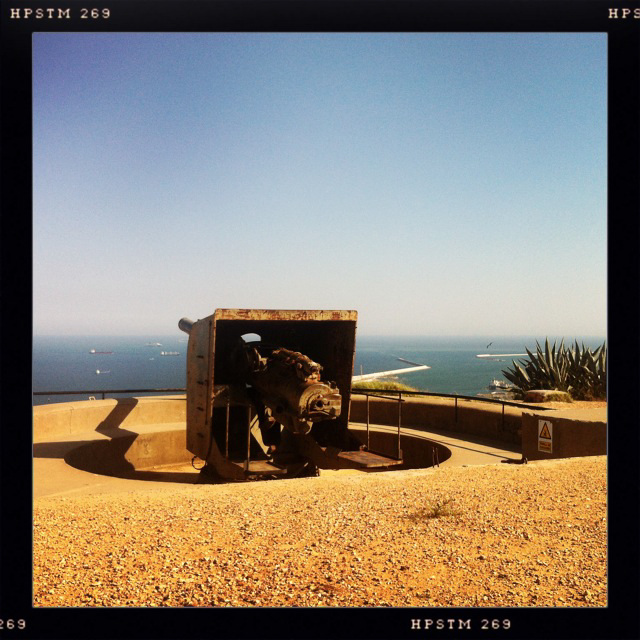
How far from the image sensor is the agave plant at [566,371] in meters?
16.7

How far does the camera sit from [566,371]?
1739cm

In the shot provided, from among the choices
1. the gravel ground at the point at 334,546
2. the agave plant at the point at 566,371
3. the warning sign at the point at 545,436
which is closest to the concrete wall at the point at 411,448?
the warning sign at the point at 545,436

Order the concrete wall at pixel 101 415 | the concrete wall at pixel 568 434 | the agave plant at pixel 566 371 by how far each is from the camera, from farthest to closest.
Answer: the agave plant at pixel 566 371 → the concrete wall at pixel 101 415 → the concrete wall at pixel 568 434

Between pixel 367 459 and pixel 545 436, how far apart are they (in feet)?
9.09

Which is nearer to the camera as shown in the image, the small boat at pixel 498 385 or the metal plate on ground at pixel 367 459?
the metal plate on ground at pixel 367 459

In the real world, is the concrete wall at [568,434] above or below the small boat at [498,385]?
above

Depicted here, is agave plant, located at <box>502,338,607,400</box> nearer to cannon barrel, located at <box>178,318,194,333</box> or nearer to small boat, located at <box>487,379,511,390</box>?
small boat, located at <box>487,379,511,390</box>

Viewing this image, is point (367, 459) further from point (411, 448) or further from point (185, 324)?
point (185, 324)

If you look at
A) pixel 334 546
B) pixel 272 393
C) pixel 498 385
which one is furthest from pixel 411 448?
pixel 498 385

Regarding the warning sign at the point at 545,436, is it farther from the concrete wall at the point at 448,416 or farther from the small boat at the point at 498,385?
the small boat at the point at 498,385

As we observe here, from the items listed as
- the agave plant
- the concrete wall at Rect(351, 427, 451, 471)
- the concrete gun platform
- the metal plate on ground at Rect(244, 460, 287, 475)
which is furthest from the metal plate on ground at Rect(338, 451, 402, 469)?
the agave plant

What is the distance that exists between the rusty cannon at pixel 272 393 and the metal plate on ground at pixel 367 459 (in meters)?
0.01

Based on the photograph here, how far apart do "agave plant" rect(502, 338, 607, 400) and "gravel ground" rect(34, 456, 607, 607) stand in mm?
11209
